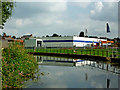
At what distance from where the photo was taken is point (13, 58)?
1459 centimetres

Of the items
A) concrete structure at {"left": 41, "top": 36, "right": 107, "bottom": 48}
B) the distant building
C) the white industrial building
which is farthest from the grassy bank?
the distant building

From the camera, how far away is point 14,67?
13.4 m

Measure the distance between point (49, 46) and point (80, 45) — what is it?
56.4 feet

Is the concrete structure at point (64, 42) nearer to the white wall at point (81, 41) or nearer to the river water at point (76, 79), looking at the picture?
the white wall at point (81, 41)

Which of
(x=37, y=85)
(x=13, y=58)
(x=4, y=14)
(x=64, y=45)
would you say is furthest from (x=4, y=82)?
(x=64, y=45)

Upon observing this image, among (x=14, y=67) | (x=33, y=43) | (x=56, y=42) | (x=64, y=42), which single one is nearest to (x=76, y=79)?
(x=14, y=67)

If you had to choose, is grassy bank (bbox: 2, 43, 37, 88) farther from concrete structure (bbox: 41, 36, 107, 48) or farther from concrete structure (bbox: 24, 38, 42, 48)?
concrete structure (bbox: 24, 38, 42, 48)

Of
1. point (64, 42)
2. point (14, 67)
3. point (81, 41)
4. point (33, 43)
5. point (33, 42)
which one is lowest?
point (14, 67)

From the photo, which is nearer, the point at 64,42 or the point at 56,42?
the point at 64,42

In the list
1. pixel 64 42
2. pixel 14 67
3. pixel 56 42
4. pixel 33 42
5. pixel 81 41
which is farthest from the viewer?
pixel 81 41

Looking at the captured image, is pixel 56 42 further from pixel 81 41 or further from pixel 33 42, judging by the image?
pixel 81 41

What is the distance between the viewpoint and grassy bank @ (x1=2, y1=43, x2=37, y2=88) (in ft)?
38.6

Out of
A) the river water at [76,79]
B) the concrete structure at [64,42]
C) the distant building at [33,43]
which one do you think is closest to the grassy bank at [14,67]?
the river water at [76,79]

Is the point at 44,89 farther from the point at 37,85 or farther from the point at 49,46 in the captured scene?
the point at 49,46
